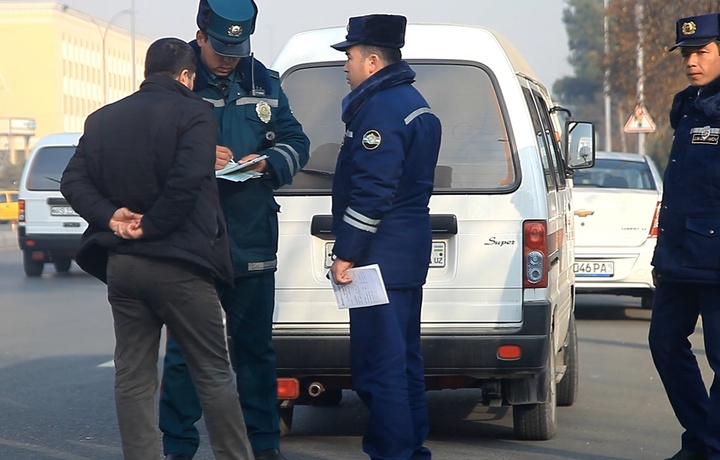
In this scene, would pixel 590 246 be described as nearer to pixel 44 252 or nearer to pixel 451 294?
pixel 451 294

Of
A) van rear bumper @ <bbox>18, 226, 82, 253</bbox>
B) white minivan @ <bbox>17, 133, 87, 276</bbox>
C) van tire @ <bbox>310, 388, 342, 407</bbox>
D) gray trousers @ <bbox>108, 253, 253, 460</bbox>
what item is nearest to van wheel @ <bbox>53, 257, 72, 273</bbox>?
white minivan @ <bbox>17, 133, 87, 276</bbox>

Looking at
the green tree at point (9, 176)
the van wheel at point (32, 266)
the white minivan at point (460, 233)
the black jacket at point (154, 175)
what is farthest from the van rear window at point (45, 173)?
the green tree at point (9, 176)

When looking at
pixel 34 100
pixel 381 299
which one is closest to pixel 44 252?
pixel 381 299

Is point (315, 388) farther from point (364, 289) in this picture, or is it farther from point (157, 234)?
point (157, 234)

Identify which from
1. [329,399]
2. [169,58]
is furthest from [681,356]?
[329,399]

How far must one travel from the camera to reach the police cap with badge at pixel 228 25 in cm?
561

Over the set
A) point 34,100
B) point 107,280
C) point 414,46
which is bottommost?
point 107,280

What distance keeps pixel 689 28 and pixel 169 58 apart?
2208mm

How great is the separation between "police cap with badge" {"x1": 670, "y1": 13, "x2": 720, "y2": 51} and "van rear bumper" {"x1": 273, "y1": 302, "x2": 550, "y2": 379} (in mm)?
1390

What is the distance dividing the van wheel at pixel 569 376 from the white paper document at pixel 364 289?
114 inches

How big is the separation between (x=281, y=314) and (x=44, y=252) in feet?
46.4

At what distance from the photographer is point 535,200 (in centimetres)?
619

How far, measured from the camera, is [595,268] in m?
13.0

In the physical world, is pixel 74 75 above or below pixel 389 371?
above
